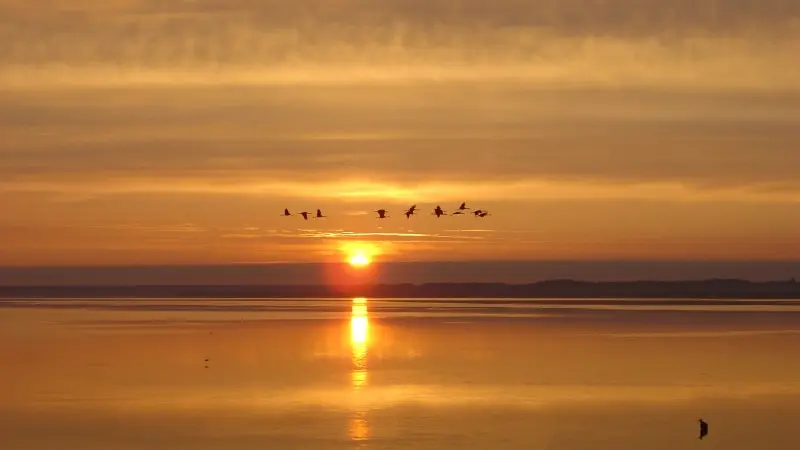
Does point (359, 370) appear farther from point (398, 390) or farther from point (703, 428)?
point (703, 428)

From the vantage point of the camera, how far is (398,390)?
29578 millimetres

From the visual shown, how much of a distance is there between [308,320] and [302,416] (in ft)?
148

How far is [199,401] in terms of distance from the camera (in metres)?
27.7

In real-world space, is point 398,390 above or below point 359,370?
below

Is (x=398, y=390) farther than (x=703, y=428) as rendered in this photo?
Yes

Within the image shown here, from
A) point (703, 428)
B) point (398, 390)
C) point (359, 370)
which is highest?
point (359, 370)

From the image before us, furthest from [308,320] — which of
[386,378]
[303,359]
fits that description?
[386,378]

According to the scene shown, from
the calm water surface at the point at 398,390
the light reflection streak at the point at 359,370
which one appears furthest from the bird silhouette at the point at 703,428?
the light reflection streak at the point at 359,370

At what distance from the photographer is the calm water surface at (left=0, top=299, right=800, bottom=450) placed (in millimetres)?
22844

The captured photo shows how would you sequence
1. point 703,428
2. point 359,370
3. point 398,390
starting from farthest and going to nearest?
point 359,370, point 398,390, point 703,428

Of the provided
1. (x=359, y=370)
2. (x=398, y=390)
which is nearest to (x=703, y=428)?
(x=398, y=390)

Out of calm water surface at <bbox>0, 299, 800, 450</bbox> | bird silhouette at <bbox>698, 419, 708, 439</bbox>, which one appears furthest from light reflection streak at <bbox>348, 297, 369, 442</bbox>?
bird silhouette at <bbox>698, 419, 708, 439</bbox>

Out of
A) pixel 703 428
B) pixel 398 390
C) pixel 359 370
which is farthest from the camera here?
pixel 359 370

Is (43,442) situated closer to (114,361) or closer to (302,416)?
(302,416)
